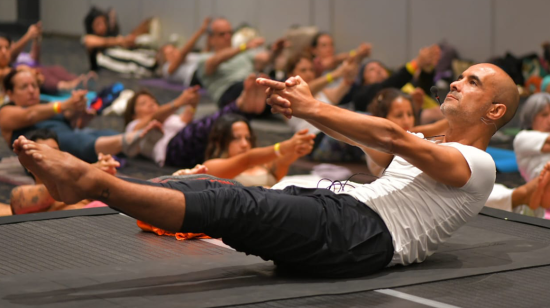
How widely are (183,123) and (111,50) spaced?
460 cm

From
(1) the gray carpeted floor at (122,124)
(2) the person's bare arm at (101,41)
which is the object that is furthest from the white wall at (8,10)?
(2) the person's bare arm at (101,41)

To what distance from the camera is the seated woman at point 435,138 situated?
367 cm

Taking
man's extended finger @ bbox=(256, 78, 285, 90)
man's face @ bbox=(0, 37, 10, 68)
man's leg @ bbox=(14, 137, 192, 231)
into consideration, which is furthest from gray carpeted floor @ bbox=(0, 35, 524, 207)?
man's extended finger @ bbox=(256, 78, 285, 90)

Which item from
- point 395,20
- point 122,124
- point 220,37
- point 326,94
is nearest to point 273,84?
point 326,94

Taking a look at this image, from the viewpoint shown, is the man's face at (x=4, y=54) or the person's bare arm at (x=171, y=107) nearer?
the person's bare arm at (x=171, y=107)

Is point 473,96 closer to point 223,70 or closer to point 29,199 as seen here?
point 29,199

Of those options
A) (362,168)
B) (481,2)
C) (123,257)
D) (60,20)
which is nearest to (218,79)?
(362,168)

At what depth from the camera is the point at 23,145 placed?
215cm

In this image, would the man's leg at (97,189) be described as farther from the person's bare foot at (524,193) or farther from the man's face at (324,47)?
the man's face at (324,47)

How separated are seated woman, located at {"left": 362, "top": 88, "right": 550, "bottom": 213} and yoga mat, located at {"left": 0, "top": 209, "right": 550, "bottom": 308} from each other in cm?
48

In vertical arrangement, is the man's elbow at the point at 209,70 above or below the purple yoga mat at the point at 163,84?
above

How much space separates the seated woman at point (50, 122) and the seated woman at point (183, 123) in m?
0.22

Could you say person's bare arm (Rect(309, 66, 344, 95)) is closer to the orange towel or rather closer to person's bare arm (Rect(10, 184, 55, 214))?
person's bare arm (Rect(10, 184, 55, 214))

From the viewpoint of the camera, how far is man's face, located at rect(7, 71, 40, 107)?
5055 mm
